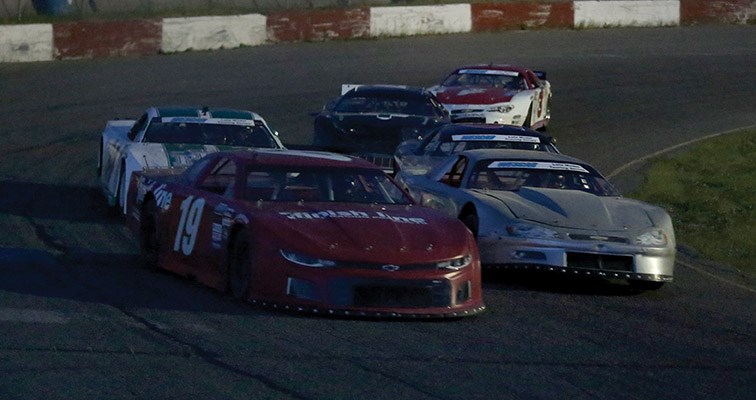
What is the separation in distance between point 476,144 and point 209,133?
2.94m

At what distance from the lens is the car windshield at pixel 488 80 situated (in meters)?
21.7

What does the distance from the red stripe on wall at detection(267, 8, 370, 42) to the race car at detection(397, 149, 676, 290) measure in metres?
19.5

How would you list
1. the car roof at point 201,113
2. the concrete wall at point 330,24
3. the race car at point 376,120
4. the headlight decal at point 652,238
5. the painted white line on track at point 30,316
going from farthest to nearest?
1. the concrete wall at point 330,24
2. the race car at point 376,120
3. the car roof at point 201,113
4. the headlight decal at point 652,238
5. the painted white line on track at point 30,316

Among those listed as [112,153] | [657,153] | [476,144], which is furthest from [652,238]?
[657,153]

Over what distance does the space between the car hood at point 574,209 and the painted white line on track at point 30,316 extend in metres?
3.99

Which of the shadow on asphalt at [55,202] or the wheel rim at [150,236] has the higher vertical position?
the wheel rim at [150,236]

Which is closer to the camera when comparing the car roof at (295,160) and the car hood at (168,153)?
the car roof at (295,160)

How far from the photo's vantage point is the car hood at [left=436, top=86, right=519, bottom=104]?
2081 cm

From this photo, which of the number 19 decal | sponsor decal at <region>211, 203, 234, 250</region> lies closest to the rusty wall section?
the number 19 decal

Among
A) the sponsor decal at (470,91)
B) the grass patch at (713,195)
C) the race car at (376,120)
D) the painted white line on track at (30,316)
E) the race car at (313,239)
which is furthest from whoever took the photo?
the sponsor decal at (470,91)

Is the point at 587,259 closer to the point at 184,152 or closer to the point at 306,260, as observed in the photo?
the point at 306,260

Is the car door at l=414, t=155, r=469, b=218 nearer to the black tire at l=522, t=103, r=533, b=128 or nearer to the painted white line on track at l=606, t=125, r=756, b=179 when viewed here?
the painted white line on track at l=606, t=125, r=756, b=179

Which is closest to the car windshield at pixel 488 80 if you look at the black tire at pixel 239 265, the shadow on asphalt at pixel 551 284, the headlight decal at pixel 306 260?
the shadow on asphalt at pixel 551 284

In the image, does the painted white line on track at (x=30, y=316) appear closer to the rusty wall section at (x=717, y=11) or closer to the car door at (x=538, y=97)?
the car door at (x=538, y=97)
